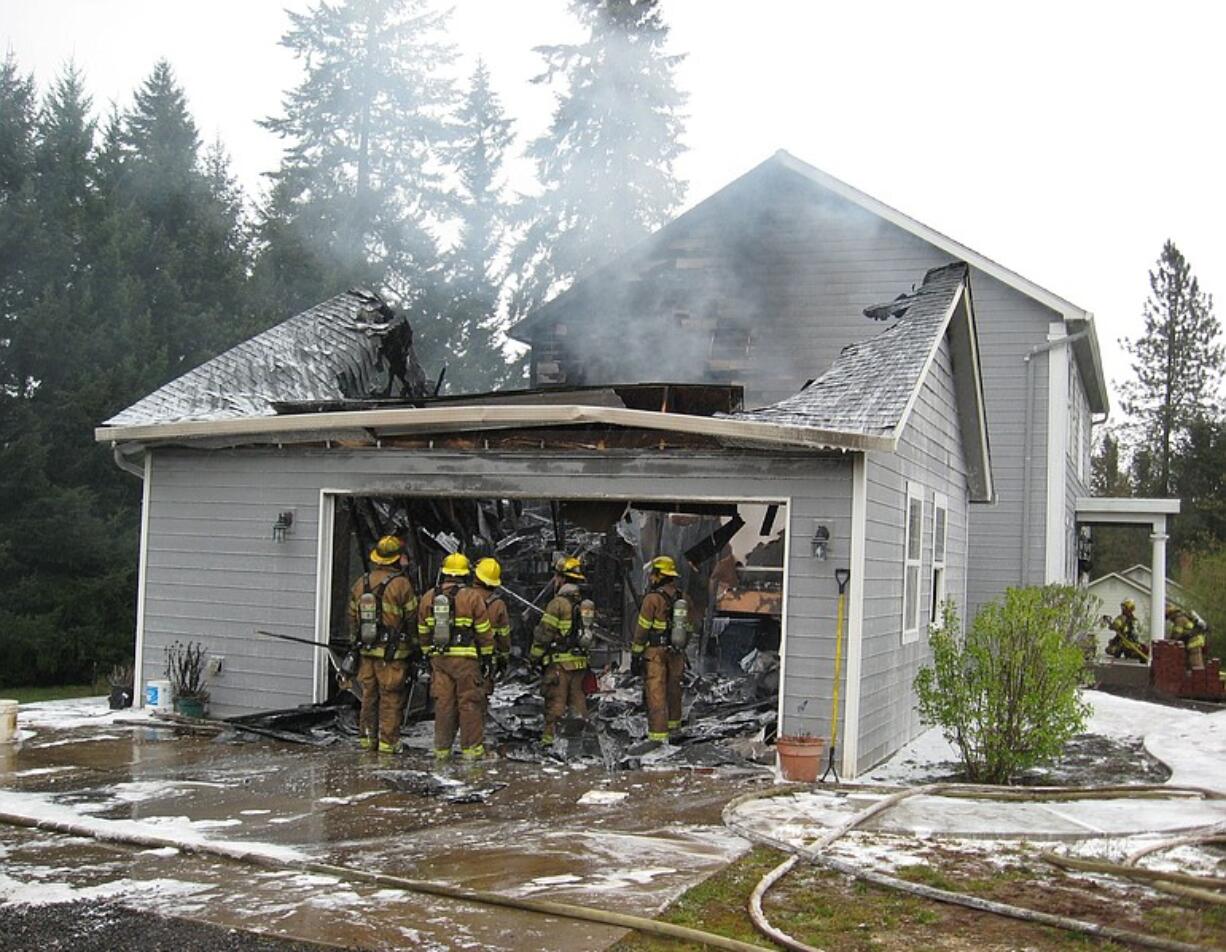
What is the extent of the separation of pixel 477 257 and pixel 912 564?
945 inches

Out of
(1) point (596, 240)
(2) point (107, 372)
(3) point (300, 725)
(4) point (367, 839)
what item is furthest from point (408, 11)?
(4) point (367, 839)

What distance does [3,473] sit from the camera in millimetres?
20172

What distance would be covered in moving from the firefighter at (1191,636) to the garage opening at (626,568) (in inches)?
252

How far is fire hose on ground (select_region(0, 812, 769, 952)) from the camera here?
564 cm

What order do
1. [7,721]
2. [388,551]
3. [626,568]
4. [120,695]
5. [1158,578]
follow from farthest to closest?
[1158,578] < [626,568] < [120,695] < [388,551] < [7,721]

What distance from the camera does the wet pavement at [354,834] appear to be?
5.94 m

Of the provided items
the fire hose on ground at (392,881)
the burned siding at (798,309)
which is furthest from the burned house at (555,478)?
the fire hose on ground at (392,881)

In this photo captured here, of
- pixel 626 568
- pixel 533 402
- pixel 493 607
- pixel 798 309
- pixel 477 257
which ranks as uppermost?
pixel 477 257

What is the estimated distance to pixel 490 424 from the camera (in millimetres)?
10758

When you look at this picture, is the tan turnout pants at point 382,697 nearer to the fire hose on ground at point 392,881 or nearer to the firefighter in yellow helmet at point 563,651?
the firefighter in yellow helmet at point 563,651

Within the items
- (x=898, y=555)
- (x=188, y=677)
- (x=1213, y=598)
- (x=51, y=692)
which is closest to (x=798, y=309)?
(x=898, y=555)

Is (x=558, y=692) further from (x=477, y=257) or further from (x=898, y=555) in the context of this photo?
(x=477, y=257)

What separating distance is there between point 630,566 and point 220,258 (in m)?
14.4

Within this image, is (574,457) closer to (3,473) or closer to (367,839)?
(367,839)
